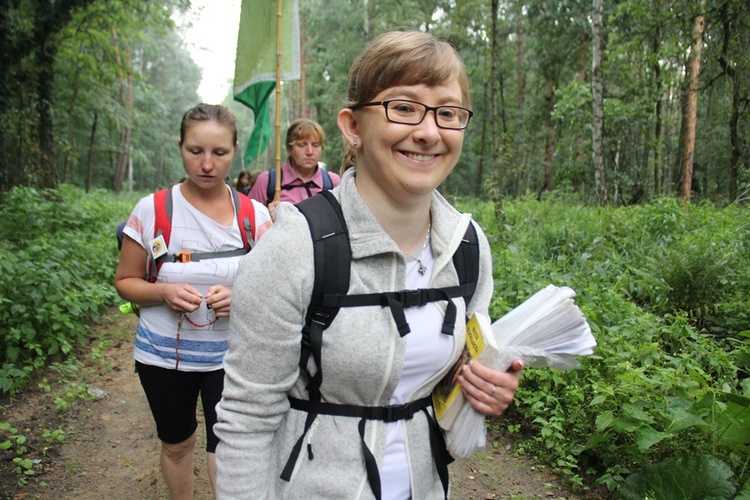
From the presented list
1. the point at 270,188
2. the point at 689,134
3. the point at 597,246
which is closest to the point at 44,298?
the point at 270,188

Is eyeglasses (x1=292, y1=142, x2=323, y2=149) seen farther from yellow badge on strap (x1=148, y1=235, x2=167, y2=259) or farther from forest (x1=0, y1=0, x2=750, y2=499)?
yellow badge on strap (x1=148, y1=235, x2=167, y2=259)

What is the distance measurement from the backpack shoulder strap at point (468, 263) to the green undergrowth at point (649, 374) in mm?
1775

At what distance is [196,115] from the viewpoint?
2584mm

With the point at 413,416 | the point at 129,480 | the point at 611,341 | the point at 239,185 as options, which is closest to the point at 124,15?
the point at 239,185

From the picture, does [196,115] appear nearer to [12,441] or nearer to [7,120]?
[12,441]

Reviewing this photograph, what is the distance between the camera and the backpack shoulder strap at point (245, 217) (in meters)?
2.62

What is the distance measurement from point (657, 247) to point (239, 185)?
19.7 ft

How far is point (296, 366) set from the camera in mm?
1351

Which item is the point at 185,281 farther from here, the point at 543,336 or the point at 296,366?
the point at 543,336

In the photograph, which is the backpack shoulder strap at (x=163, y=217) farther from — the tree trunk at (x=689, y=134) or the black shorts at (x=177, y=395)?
the tree trunk at (x=689, y=134)

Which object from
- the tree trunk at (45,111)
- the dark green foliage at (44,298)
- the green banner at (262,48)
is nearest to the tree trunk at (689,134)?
the green banner at (262,48)

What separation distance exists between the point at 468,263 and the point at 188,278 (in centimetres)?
146

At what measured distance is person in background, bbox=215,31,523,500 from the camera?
1297 millimetres

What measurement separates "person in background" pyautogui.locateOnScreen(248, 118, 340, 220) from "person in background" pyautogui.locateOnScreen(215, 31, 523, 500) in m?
3.49
